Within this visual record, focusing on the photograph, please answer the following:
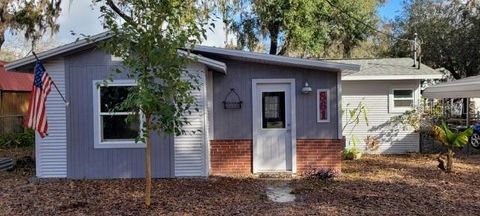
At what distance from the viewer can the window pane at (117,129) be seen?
32.3ft

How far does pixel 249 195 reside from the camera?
26.9 ft

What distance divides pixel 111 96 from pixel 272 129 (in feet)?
11.7

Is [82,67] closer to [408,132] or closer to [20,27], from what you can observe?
[408,132]

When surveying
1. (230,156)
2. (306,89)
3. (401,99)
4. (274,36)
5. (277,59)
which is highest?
(274,36)

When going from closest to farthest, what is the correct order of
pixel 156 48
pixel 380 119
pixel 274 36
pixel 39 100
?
pixel 156 48, pixel 39 100, pixel 380 119, pixel 274 36

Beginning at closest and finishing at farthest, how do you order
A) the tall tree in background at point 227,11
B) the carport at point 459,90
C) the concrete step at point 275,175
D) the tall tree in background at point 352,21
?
the concrete step at point 275,175 < the carport at point 459,90 < the tall tree in background at point 227,11 < the tall tree in background at point 352,21

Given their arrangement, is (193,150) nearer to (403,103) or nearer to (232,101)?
(232,101)

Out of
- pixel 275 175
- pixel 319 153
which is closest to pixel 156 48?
pixel 275 175

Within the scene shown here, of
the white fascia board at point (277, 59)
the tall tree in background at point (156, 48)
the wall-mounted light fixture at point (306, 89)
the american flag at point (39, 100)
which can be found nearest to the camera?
the tall tree in background at point (156, 48)

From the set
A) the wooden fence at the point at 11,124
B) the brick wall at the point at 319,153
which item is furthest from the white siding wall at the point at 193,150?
the wooden fence at the point at 11,124

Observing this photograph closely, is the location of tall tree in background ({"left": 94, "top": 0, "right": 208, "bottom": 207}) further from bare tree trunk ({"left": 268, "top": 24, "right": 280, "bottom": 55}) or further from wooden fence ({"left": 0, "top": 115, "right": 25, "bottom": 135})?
bare tree trunk ({"left": 268, "top": 24, "right": 280, "bottom": 55})

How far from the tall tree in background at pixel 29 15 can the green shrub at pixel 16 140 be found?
4409mm

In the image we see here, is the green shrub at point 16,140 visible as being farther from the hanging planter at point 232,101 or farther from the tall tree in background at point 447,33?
the tall tree in background at point 447,33

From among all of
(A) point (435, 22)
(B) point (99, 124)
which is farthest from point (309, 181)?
(A) point (435, 22)
